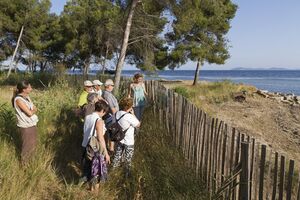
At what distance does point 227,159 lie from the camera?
555 centimetres

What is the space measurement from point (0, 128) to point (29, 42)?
1243 inches

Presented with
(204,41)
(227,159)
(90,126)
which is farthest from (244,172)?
(204,41)

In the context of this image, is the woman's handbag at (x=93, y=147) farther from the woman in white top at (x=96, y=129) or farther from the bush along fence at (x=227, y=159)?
the bush along fence at (x=227, y=159)

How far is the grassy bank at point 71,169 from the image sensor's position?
5.88 meters

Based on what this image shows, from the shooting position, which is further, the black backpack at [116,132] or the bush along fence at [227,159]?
the black backpack at [116,132]

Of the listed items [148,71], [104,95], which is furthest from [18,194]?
[148,71]

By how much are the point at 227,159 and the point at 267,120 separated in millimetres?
12969

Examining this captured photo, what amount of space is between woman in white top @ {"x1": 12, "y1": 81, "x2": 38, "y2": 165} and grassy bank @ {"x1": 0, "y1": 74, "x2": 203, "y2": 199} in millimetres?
168

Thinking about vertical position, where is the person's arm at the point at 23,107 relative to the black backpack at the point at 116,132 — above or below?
above

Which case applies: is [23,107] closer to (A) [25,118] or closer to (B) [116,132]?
(A) [25,118]

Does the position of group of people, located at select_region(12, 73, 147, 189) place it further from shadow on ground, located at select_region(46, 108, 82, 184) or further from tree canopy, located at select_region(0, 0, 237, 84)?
tree canopy, located at select_region(0, 0, 237, 84)

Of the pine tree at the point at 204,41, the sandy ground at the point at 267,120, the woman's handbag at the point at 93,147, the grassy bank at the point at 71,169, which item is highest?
the pine tree at the point at 204,41

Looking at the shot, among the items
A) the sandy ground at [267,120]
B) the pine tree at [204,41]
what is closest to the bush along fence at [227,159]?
the sandy ground at [267,120]

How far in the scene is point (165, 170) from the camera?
6242 mm
